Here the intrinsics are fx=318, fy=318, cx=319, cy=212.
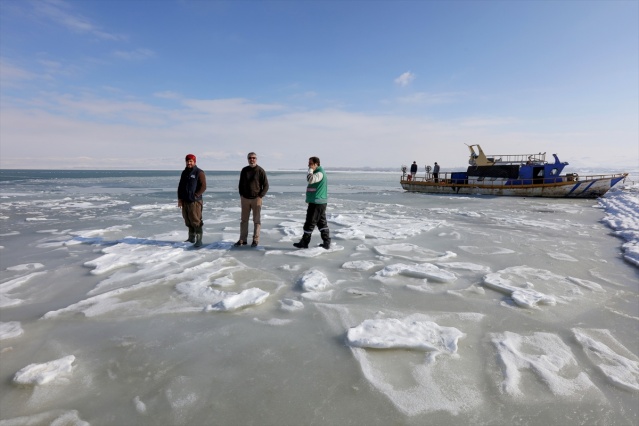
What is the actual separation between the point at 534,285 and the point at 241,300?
11.9 feet

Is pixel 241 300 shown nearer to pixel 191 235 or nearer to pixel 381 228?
pixel 191 235

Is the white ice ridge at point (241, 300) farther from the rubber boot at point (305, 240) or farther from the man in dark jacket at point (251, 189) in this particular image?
the man in dark jacket at point (251, 189)

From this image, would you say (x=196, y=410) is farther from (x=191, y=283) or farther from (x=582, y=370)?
(x=582, y=370)

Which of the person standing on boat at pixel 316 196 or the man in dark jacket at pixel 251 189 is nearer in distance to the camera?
the person standing on boat at pixel 316 196

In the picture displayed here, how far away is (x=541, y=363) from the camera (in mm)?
2379

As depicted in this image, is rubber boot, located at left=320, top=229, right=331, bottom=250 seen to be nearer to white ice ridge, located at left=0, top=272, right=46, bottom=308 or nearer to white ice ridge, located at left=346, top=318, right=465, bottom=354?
white ice ridge, located at left=346, top=318, right=465, bottom=354

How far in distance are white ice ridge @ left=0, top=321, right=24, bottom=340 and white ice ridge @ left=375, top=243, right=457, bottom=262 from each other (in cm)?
465

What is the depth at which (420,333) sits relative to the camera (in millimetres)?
2762

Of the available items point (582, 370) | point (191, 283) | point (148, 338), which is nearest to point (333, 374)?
point (148, 338)

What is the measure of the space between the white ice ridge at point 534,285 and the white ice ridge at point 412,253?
0.98m

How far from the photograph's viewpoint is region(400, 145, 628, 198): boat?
19922 mm

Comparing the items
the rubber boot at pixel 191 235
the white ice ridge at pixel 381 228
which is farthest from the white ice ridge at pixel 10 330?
the white ice ridge at pixel 381 228

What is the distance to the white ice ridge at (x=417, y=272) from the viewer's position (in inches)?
166

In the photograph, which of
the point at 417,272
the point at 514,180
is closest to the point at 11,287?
the point at 417,272
